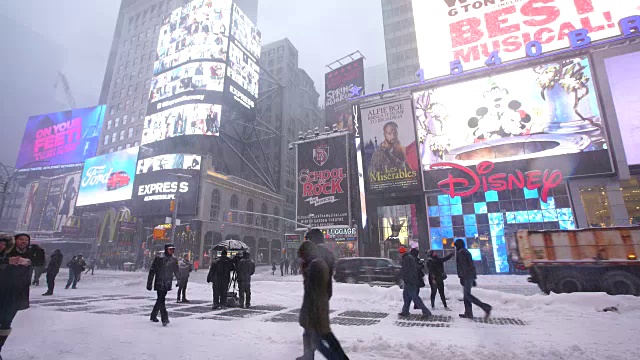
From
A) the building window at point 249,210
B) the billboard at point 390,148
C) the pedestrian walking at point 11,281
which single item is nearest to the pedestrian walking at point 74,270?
the pedestrian walking at point 11,281

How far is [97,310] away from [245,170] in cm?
4906

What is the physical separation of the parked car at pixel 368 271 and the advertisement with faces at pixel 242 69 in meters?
42.7

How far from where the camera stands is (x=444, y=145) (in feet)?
94.1

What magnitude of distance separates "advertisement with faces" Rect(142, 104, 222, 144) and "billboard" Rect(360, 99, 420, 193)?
25.4 meters

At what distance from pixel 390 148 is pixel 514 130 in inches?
414

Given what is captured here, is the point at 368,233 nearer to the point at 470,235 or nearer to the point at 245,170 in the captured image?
the point at 470,235

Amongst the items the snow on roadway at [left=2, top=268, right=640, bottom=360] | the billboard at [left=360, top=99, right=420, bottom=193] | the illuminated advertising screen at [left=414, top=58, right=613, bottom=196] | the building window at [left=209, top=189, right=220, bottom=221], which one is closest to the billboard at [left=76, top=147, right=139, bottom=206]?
the building window at [left=209, top=189, right=220, bottom=221]

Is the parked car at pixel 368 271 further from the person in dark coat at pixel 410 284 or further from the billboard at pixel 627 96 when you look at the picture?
the billboard at pixel 627 96

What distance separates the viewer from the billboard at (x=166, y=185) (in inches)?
1631

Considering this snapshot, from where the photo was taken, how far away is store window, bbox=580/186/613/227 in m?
25.7

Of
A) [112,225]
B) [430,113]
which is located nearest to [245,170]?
[112,225]

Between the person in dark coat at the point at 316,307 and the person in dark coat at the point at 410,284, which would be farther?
the person in dark coat at the point at 410,284

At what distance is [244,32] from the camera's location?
59156mm

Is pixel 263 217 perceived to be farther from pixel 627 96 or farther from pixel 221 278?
pixel 627 96
